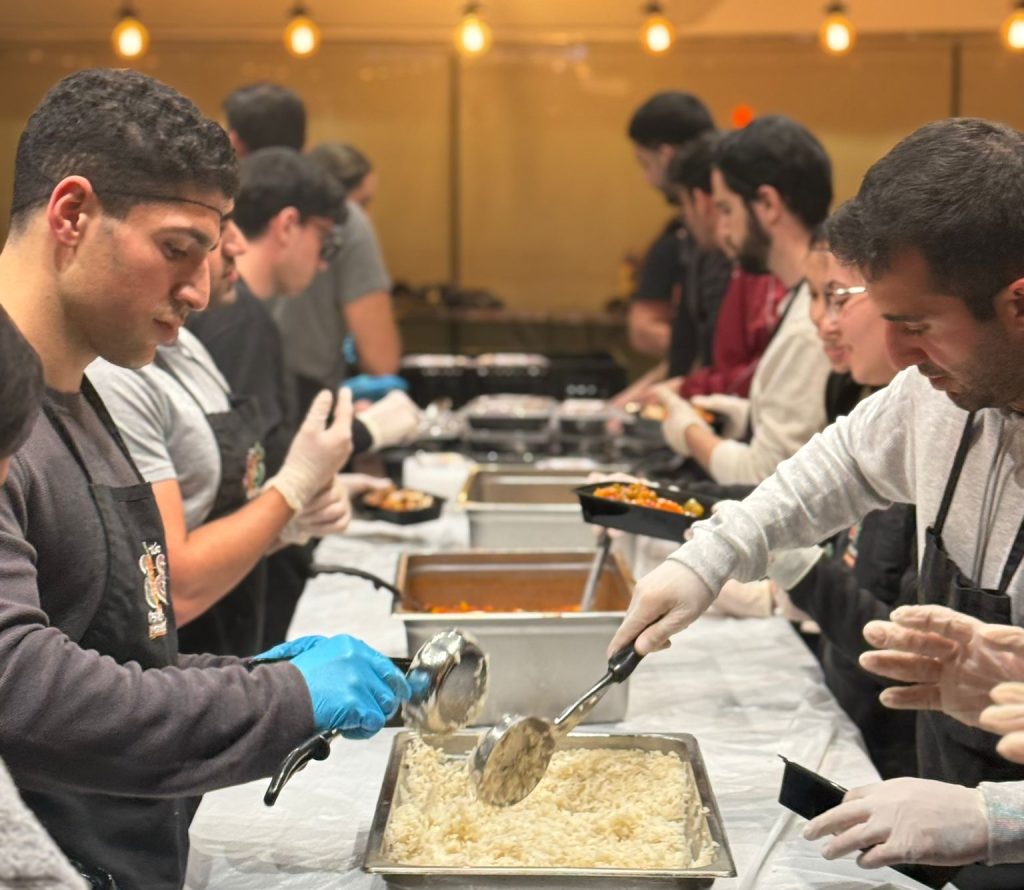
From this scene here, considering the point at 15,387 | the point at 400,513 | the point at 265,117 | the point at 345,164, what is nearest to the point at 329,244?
the point at 400,513

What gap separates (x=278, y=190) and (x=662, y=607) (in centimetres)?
170

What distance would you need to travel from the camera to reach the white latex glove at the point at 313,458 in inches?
83.5

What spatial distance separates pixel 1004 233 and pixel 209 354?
5.16ft

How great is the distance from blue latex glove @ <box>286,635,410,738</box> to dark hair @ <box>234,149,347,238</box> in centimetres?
172

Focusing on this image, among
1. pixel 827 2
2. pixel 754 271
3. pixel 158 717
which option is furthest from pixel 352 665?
pixel 827 2

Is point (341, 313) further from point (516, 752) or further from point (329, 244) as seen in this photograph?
point (516, 752)

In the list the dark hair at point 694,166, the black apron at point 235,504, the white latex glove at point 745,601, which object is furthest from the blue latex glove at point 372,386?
the white latex glove at point 745,601

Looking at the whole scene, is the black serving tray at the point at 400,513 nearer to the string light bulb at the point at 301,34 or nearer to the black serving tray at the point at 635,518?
the black serving tray at the point at 635,518

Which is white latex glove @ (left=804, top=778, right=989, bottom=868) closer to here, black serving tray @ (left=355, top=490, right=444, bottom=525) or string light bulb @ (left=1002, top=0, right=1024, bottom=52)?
black serving tray @ (left=355, top=490, right=444, bottom=525)

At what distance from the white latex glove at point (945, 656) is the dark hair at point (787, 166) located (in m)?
1.62

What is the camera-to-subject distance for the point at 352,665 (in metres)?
1.29

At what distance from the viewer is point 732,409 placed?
3207 millimetres

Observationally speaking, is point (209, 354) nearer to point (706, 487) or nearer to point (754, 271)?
point (706, 487)

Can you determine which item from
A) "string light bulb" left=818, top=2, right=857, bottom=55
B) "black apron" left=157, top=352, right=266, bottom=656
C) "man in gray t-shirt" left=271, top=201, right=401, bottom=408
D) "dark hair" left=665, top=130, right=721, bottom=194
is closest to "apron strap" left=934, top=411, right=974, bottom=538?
"black apron" left=157, top=352, right=266, bottom=656
